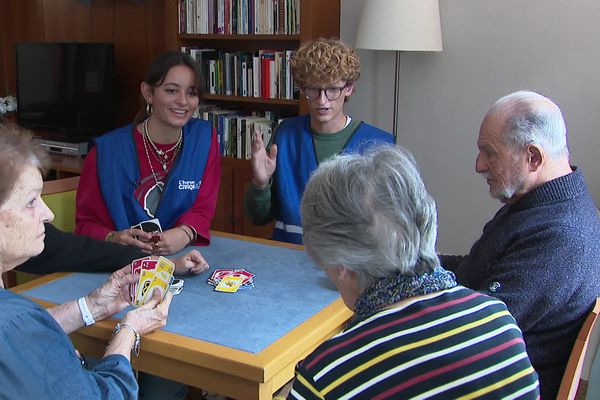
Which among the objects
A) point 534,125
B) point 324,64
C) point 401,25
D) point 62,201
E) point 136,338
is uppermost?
point 401,25

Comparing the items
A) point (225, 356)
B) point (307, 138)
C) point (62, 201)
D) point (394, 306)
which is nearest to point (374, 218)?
point (394, 306)

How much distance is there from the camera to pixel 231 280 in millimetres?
1827

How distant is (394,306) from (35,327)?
65 centimetres

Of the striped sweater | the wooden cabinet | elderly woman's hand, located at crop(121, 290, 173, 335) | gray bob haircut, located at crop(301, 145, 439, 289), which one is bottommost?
the wooden cabinet

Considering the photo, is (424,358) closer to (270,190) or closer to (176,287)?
(176,287)

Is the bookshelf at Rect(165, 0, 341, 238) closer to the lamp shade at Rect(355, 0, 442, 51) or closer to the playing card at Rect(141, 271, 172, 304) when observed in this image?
the lamp shade at Rect(355, 0, 442, 51)

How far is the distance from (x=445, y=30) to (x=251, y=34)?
1.20 metres

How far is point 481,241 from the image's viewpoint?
67.4 inches

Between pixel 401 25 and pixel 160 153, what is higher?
pixel 401 25

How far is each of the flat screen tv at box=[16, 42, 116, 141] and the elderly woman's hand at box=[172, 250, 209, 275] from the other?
3147 mm

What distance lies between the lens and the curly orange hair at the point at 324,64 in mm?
2314

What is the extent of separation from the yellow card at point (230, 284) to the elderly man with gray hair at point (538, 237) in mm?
620

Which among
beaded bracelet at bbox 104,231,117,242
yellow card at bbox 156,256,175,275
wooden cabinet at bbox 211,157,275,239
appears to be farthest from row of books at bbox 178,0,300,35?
yellow card at bbox 156,256,175,275

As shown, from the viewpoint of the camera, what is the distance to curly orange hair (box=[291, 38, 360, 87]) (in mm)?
2314
